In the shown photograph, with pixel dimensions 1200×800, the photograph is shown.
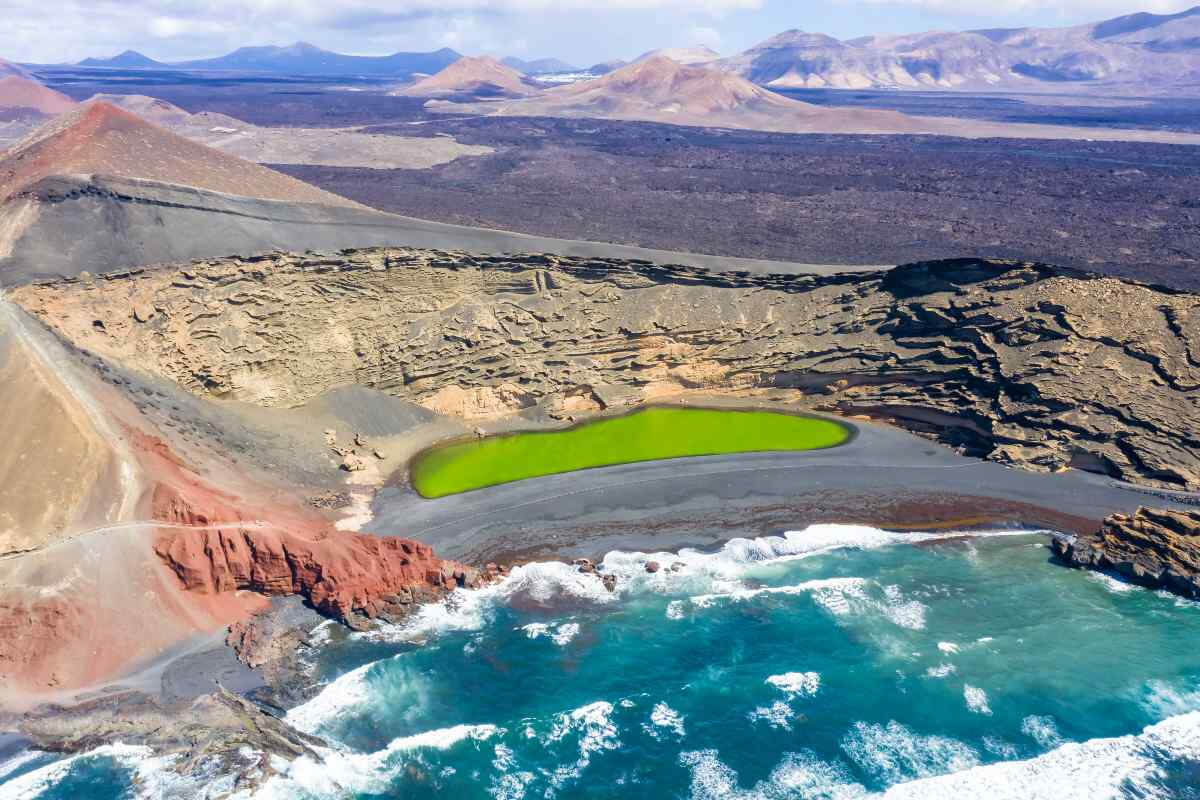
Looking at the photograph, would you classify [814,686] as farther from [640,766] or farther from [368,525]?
[368,525]

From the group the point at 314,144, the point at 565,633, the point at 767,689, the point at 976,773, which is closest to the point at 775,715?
the point at 767,689

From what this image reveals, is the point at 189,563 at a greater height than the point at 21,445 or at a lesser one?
lesser

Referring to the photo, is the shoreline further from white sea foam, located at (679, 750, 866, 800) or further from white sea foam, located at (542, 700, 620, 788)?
white sea foam, located at (679, 750, 866, 800)

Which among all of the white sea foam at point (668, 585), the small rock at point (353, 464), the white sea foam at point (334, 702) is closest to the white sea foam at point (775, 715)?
the white sea foam at point (668, 585)

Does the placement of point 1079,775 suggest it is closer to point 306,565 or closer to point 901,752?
point 901,752

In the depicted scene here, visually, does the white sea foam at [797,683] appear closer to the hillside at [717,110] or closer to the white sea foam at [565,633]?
the white sea foam at [565,633]

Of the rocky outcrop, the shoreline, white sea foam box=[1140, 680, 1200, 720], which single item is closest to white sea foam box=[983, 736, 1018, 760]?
white sea foam box=[1140, 680, 1200, 720]

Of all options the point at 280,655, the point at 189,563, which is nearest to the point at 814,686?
the point at 280,655
